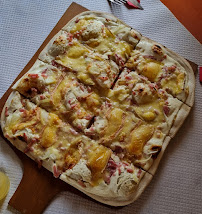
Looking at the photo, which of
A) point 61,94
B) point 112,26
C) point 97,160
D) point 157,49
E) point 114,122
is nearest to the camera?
point 97,160

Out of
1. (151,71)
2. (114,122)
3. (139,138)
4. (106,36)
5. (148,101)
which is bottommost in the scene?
(139,138)

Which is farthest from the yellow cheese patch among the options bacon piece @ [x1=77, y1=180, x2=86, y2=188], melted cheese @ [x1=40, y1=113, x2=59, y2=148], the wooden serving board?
the wooden serving board

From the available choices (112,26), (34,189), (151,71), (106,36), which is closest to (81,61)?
(106,36)

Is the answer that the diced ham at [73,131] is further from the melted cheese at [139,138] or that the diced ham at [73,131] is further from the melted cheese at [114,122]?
the melted cheese at [139,138]

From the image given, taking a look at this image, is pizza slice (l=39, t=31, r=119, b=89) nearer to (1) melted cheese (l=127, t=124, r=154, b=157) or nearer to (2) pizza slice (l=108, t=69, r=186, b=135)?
(2) pizza slice (l=108, t=69, r=186, b=135)

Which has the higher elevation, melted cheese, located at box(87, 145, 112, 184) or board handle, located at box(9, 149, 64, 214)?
melted cheese, located at box(87, 145, 112, 184)

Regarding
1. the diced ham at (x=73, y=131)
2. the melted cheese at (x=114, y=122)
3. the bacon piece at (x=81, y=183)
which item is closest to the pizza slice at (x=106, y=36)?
the melted cheese at (x=114, y=122)

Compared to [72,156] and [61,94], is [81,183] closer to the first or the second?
[72,156]
